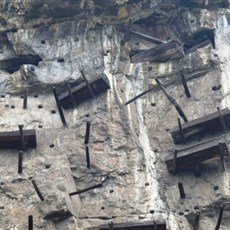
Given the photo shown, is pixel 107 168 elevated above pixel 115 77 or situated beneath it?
situated beneath

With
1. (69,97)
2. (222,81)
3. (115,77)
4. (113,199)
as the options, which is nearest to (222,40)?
(222,81)

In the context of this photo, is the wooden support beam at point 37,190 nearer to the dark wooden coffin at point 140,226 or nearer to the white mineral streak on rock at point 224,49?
the dark wooden coffin at point 140,226

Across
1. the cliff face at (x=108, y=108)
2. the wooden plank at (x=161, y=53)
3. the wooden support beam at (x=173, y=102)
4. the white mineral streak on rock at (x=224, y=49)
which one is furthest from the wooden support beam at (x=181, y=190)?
the wooden plank at (x=161, y=53)

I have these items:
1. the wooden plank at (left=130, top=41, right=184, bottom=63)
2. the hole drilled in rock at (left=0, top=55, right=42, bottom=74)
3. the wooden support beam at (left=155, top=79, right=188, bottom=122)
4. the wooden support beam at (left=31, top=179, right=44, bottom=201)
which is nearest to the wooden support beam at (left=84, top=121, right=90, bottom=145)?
the wooden support beam at (left=31, top=179, right=44, bottom=201)

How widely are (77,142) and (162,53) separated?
3.26 metres

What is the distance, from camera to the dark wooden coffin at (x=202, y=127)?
41.9 feet

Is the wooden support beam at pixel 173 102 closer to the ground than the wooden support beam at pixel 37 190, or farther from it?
farther from it

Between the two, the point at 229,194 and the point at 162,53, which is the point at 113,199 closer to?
the point at 229,194

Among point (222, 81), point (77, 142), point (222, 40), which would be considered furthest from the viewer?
point (222, 40)

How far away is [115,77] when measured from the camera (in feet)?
46.2

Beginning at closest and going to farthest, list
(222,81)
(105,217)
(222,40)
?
(105,217)
(222,81)
(222,40)

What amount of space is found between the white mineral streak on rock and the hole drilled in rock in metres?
4.34

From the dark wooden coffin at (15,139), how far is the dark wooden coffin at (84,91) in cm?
126

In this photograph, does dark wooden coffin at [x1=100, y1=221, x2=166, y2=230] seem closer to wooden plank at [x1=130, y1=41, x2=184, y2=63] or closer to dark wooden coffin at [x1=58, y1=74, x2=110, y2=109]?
dark wooden coffin at [x1=58, y1=74, x2=110, y2=109]
